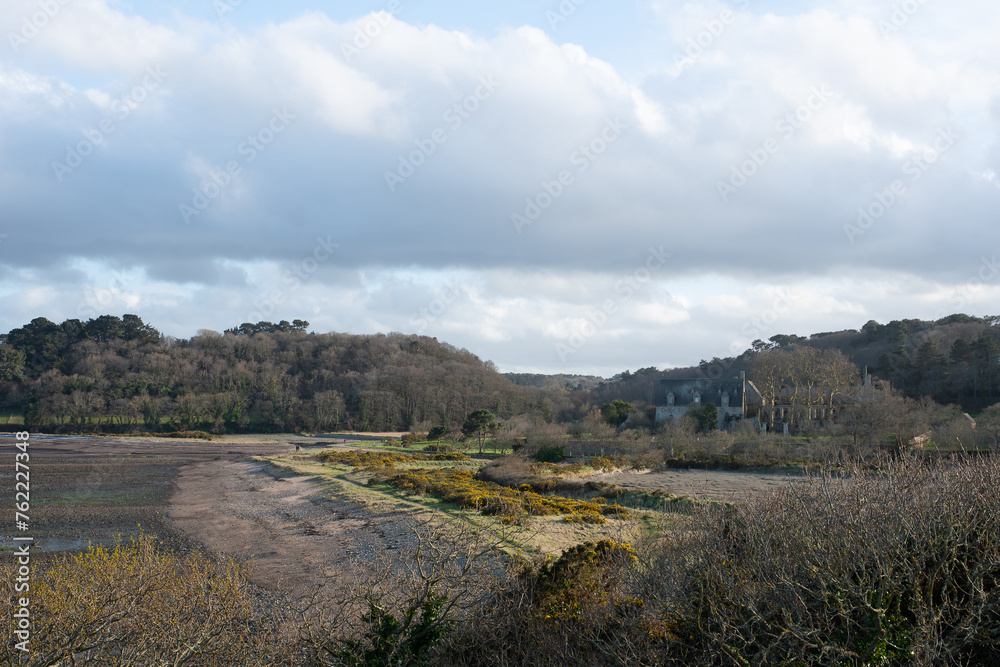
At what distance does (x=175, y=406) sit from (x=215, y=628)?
8228cm

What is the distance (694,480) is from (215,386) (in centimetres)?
7538

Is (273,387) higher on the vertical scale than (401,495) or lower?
higher

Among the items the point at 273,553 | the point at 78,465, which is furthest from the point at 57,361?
the point at 273,553

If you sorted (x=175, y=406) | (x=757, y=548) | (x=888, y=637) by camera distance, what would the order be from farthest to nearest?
(x=175, y=406), (x=757, y=548), (x=888, y=637)

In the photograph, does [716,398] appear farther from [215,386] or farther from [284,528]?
[215,386]

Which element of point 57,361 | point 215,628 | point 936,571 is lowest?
point 215,628

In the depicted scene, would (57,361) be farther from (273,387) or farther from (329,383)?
(329,383)

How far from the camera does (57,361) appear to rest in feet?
272

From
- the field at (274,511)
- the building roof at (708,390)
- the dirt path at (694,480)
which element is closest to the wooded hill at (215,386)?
the building roof at (708,390)

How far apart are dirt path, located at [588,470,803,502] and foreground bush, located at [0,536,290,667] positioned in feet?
72.0

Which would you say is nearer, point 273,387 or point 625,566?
point 625,566

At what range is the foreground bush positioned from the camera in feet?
22.2

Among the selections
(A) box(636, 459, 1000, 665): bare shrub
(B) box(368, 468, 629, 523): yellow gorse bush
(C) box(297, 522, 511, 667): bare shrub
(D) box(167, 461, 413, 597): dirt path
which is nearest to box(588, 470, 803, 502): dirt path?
(B) box(368, 468, 629, 523): yellow gorse bush

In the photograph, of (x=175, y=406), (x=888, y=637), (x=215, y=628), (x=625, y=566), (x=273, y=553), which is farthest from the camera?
(x=175, y=406)
